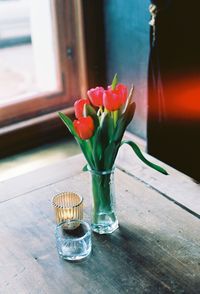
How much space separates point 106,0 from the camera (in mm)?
3035

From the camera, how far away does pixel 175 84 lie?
2482 millimetres

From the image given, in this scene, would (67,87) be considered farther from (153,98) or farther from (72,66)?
(153,98)

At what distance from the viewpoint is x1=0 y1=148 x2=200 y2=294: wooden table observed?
1223mm

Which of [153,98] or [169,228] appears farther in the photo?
[153,98]

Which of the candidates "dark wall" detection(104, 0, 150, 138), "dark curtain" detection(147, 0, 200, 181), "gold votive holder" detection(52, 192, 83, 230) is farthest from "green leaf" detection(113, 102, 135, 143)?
"dark wall" detection(104, 0, 150, 138)

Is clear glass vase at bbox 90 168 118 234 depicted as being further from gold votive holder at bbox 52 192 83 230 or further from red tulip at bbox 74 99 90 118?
red tulip at bbox 74 99 90 118

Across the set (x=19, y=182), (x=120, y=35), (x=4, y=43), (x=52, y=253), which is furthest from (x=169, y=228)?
(x=4, y=43)

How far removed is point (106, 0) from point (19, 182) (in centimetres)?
175

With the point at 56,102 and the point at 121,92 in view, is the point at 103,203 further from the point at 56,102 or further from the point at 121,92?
the point at 56,102

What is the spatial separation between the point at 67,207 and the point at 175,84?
128 cm

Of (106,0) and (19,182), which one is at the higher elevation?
(106,0)

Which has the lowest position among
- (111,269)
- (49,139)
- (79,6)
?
(49,139)

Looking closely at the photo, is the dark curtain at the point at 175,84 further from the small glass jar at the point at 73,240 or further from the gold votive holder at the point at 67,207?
the small glass jar at the point at 73,240

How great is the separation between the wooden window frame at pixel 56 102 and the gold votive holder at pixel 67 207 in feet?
5.69
